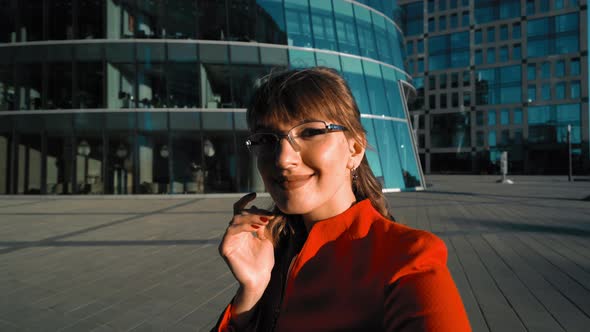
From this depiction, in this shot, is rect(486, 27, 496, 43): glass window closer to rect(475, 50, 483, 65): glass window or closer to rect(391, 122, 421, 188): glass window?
rect(475, 50, 483, 65): glass window

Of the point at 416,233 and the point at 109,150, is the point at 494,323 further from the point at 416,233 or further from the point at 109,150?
the point at 109,150

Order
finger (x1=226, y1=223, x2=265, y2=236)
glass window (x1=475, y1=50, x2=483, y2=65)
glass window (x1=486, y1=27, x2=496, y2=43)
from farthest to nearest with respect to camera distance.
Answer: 1. glass window (x1=475, y1=50, x2=483, y2=65)
2. glass window (x1=486, y1=27, x2=496, y2=43)
3. finger (x1=226, y1=223, x2=265, y2=236)

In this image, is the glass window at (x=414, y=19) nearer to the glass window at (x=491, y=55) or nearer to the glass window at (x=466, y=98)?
the glass window at (x=491, y=55)

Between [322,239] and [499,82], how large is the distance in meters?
53.3

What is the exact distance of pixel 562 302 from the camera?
354cm

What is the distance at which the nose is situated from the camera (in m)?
1.16

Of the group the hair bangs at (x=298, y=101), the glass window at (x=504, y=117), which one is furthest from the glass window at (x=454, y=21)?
the hair bangs at (x=298, y=101)

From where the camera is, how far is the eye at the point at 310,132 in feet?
3.92

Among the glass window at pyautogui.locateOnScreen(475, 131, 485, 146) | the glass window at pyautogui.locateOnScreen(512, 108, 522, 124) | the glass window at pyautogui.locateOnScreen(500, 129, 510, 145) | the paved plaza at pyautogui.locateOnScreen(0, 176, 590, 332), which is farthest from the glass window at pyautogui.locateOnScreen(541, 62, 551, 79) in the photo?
the paved plaza at pyautogui.locateOnScreen(0, 176, 590, 332)

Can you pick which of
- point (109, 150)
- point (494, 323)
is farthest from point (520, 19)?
point (494, 323)

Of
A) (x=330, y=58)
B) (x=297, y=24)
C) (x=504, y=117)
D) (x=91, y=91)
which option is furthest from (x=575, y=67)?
(x=91, y=91)

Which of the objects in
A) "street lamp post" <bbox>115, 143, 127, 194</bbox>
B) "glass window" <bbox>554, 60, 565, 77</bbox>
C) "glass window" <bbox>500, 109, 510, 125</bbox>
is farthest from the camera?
"glass window" <bbox>500, 109, 510, 125</bbox>

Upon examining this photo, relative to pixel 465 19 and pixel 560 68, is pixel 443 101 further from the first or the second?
pixel 560 68

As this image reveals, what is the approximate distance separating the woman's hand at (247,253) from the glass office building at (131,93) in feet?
48.3
